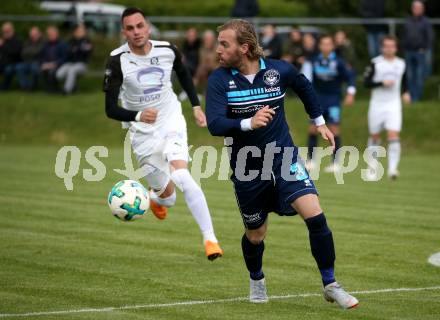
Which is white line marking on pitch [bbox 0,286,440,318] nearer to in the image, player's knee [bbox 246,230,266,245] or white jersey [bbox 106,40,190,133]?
player's knee [bbox 246,230,266,245]

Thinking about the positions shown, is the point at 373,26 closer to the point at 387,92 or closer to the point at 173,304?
the point at 387,92

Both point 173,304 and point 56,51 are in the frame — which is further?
point 56,51

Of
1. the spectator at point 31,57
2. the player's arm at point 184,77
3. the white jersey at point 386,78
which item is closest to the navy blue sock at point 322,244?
the player's arm at point 184,77

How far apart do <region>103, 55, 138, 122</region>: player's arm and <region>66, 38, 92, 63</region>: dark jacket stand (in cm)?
1638

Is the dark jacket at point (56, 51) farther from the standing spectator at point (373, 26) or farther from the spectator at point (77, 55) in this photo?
the standing spectator at point (373, 26)

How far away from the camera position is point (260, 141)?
7.90 meters

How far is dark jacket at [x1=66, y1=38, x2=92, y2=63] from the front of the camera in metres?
26.6

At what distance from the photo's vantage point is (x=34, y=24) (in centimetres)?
3064

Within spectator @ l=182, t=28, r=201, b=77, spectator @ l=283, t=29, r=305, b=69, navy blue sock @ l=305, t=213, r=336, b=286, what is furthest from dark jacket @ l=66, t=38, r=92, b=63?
navy blue sock @ l=305, t=213, r=336, b=286

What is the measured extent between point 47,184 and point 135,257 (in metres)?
7.32

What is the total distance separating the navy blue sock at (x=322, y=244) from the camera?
7707 millimetres

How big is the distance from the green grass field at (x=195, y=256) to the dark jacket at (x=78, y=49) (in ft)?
25.2

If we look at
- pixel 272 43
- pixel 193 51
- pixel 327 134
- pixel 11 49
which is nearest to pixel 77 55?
pixel 11 49

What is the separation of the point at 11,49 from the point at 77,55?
1.85 metres
